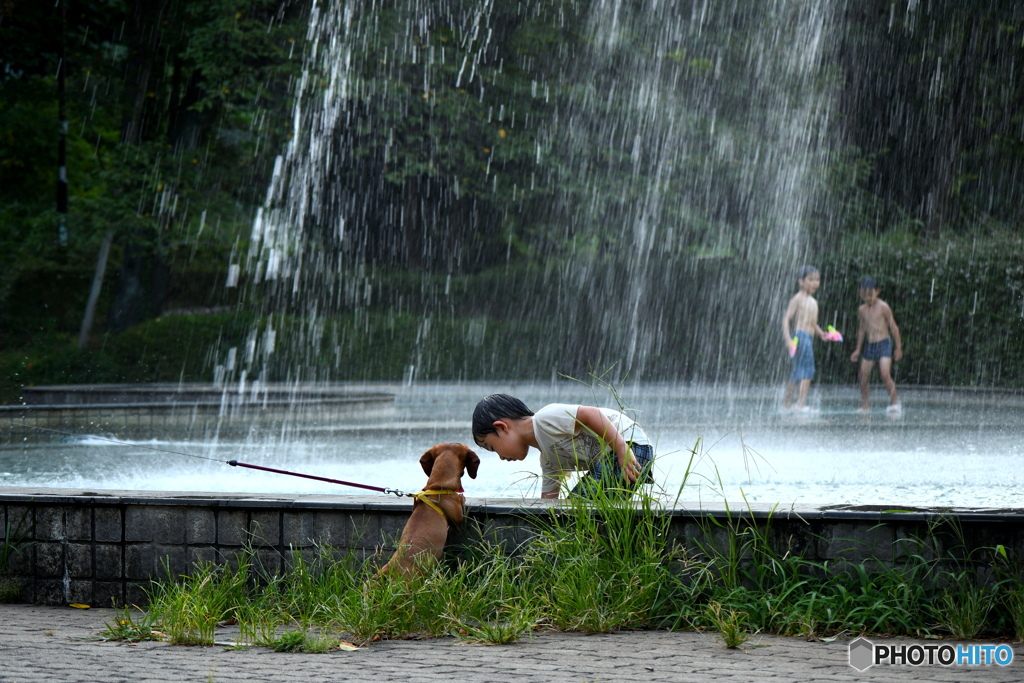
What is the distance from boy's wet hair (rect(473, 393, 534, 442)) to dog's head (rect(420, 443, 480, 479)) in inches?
3.4

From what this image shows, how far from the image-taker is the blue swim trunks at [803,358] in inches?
515

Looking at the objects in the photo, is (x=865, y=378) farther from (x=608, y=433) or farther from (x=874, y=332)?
(x=608, y=433)

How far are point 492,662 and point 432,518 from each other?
2.85ft

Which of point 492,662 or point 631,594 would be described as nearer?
point 492,662

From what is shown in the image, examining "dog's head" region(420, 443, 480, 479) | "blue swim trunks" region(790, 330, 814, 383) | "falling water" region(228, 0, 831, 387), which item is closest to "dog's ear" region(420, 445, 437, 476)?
"dog's head" region(420, 443, 480, 479)

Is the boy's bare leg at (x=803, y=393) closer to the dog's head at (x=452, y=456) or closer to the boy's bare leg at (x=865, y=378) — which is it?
the boy's bare leg at (x=865, y=378)

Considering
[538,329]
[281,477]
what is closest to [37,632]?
[281,477]

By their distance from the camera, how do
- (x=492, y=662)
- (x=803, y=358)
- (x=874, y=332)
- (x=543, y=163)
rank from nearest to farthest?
1. (x=492, y=662)
2. (x=803, y=358)
3. (x=874, y=332)
4. (x=543, y=163)

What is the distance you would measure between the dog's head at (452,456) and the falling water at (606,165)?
16770 mm

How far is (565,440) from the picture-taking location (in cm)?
453

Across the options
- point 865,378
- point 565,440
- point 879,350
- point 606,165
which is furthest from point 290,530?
point 606,165

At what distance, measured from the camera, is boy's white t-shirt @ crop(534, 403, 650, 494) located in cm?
450

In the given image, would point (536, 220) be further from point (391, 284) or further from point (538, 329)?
point (391, 284)

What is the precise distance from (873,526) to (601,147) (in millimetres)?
19125
